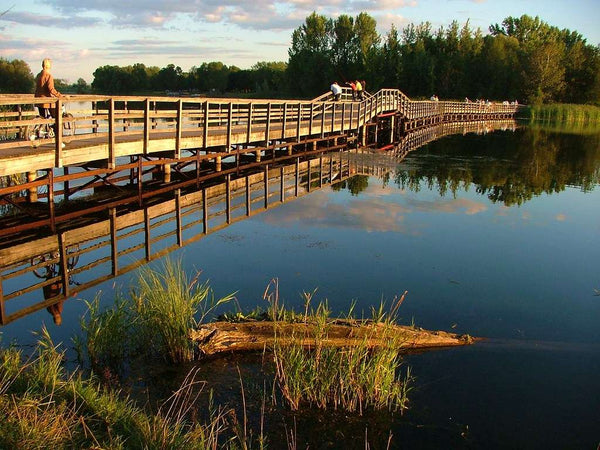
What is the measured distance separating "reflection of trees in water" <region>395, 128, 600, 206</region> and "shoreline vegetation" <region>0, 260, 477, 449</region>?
1144 centimetres

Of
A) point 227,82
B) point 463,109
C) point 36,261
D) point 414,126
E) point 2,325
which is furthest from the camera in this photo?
point 227,82

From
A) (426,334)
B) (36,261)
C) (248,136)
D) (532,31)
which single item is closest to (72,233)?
(36,261)

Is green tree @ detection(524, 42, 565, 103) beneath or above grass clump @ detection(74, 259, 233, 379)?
above

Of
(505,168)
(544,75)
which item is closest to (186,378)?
(505,168)

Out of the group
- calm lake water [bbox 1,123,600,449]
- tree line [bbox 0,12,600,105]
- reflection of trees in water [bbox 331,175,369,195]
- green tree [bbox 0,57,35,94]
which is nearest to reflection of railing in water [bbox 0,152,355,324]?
calm lake water [bbox 1,123,600,449]

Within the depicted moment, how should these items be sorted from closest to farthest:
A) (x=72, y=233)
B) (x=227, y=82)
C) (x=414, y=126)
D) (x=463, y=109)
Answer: (x=72, y=233), (x=414, y=126), (x=463, y=109), (x=227, y=82)

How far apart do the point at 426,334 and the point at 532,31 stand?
367 ft

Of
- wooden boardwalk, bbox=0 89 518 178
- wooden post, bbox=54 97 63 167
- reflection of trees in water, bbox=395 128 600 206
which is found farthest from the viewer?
reflection of trees in water, bbox=395 128 600 206

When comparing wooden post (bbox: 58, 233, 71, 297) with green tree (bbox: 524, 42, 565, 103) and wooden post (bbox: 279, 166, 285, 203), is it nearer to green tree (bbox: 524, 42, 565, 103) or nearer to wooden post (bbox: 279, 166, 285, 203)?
wooden post (bbox: 279, 166, 285, 203)

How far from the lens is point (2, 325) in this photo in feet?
22.3

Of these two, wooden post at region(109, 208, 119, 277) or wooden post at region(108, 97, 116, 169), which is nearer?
wooden post at region(109, 208, 119, 277)

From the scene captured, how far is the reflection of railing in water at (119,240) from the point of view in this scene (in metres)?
8.12

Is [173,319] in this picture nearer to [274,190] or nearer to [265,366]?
[265,366]

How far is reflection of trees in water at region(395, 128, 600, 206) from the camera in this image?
61.2ft
